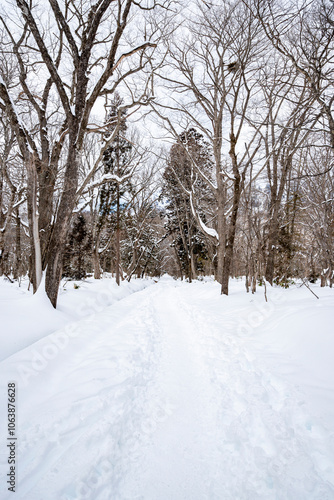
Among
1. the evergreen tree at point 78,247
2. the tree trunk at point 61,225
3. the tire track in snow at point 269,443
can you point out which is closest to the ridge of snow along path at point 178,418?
the tire track in snow at point 269,443

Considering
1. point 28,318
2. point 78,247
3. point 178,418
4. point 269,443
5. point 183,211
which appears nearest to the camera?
point 269,443

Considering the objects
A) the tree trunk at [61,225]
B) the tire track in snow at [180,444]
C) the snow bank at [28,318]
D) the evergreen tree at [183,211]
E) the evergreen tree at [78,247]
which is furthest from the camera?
the evergreen tree at [78,247]

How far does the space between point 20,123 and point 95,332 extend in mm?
5272

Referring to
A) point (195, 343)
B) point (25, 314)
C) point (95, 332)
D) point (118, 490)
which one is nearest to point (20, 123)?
point (25, 314)

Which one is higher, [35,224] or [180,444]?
[35,224]

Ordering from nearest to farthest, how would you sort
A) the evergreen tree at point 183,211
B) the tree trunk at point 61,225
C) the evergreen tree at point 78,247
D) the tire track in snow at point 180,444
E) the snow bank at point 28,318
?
the tire track in snow at point 180,444
the snow bank at point 28,318
the tree trunk at point 61,225
the evergreen tree at point 183,211
the evergreen tree at point 78,247

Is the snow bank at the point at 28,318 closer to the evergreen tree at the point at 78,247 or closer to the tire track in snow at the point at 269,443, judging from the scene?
the tire track in snow at the point at 269,443

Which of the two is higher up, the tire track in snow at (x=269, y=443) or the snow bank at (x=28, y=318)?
the snow bank at (x=28, y=318)

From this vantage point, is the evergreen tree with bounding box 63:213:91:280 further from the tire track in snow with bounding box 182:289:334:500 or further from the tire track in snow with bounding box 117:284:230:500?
the tire track in snow with bounding box 182:289:334:500

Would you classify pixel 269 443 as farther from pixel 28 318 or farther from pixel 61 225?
pixel 61 225

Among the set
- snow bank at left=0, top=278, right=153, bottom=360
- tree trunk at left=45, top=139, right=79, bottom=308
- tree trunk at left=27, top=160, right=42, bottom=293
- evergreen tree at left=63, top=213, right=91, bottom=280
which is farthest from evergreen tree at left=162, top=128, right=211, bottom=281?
snow bank at left=0, top=278, right=153, bottom=360

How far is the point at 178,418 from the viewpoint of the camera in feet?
6.95

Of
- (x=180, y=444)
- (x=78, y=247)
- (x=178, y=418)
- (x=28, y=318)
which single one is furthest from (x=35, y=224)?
(x=78, y=247)

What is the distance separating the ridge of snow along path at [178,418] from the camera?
146 centimetres
